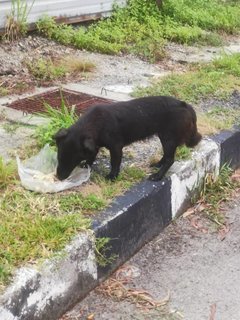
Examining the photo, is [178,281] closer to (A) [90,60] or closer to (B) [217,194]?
(B) [217,194]

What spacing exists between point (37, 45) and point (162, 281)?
15.7 ft

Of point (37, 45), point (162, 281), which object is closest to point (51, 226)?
point (162, 281)

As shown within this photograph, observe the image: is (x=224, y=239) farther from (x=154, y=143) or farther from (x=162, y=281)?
(x=154, y=143)

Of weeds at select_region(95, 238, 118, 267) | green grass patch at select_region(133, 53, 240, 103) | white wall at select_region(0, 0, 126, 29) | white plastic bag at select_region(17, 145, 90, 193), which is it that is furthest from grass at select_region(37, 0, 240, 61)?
weeds at select_region(95, 238, 118, 267)

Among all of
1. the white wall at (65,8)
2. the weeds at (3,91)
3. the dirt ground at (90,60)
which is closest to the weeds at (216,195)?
the dirt ground at (90,60)

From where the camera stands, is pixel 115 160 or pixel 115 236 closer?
pixel 115 236

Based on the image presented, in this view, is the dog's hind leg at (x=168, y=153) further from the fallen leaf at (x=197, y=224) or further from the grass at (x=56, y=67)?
the grass at (x=56, y=67)

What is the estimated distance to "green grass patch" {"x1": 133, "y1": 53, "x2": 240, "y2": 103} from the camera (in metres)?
6.75

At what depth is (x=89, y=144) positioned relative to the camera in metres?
4.41

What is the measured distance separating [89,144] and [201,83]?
10.1 feet

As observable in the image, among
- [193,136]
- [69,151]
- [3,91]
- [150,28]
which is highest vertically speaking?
[69,151]

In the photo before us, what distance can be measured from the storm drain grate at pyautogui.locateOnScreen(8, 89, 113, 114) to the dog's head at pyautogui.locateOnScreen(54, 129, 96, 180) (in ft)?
4.64

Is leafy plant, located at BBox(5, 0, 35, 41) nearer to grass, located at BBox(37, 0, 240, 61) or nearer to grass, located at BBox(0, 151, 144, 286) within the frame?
grass, located at BBox(37, 0, 240, 61)

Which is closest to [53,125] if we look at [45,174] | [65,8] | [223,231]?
[45,174]
